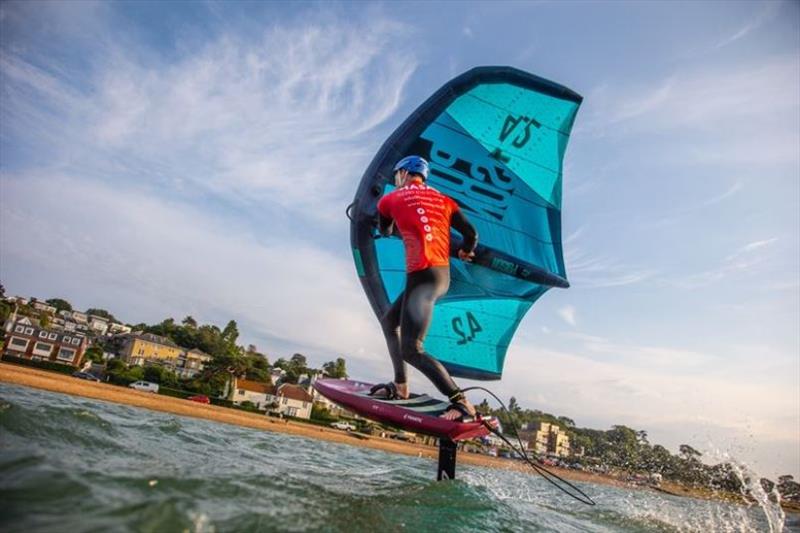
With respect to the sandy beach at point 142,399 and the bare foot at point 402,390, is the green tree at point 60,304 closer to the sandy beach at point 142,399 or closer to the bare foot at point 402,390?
the sandy beach at point 142,399

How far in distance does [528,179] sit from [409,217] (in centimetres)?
314

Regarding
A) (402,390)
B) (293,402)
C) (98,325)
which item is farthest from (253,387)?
(98,325)

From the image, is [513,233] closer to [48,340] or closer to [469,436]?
[469,436]

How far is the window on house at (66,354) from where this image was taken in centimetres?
6399

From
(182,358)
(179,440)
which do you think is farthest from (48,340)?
(179,440)

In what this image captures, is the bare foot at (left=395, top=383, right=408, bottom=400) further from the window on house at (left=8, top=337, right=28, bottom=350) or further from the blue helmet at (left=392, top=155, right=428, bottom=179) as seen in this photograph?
the window on house at (left=8, top=337, right=28, bottom=350)


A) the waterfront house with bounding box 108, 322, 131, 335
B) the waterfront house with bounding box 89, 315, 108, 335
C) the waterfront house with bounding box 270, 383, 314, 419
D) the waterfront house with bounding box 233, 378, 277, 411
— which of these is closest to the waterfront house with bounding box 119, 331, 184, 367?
the waterfront house with bounding box 89, 315, 108, 335

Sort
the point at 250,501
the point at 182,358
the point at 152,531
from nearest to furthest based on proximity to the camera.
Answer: the point at 152,531 → the point at 250,501 → the point at 182,358

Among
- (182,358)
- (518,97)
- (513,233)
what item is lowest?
(182,358)

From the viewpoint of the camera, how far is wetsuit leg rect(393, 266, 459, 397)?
12.4 ft

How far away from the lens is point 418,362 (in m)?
3.78

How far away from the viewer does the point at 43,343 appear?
64.8 metres

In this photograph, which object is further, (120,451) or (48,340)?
(48,340)

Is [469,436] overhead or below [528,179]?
below
